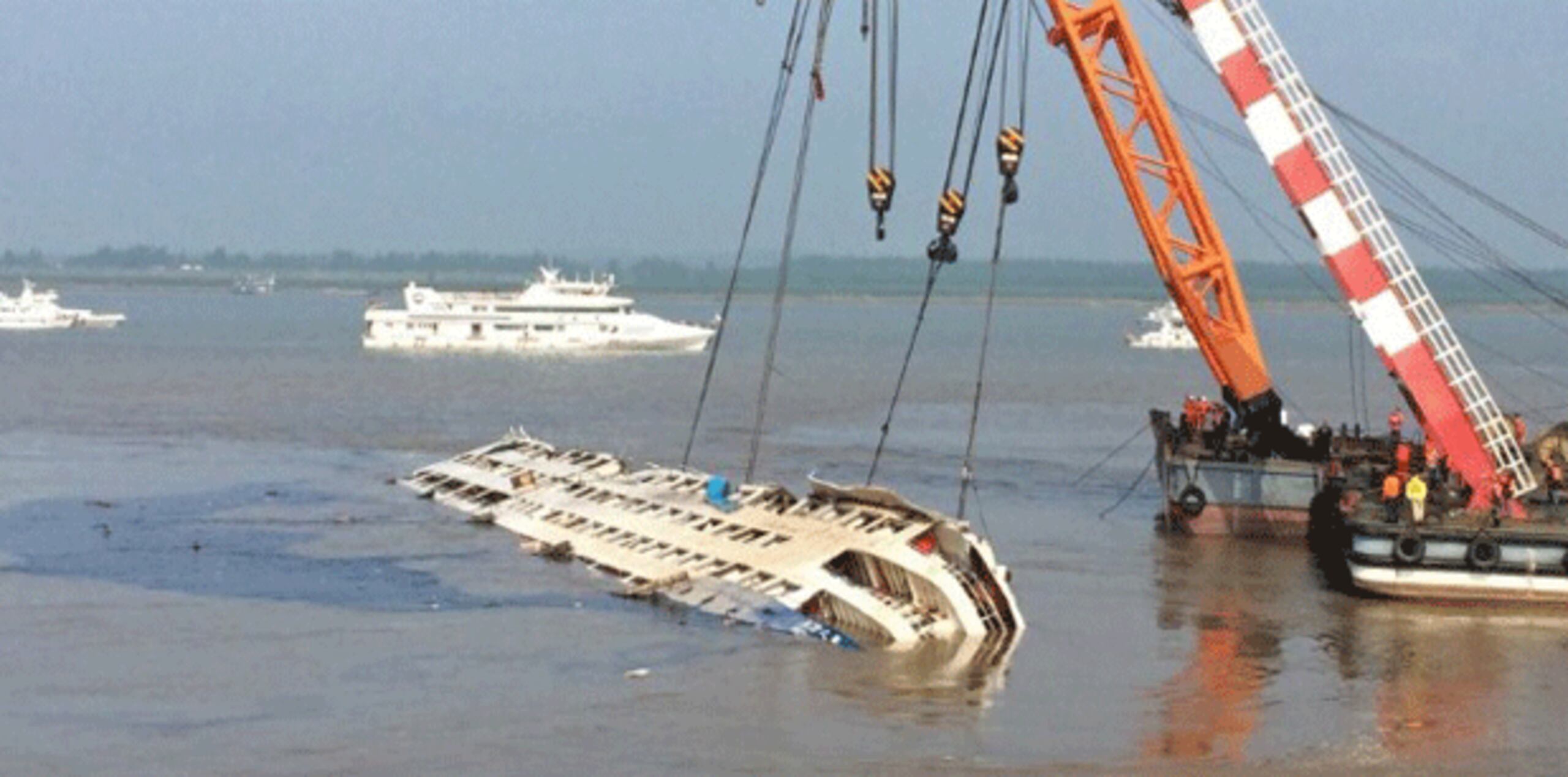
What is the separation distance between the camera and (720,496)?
3578 cm

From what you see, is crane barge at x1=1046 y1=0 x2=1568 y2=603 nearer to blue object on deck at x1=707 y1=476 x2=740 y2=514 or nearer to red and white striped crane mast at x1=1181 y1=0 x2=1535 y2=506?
red and white striped crane mast at x1=1181 y1=0 x2=1535 y2=506

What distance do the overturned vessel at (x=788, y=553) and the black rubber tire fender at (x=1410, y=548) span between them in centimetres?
470

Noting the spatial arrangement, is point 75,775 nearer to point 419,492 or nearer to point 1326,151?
point 1326,151

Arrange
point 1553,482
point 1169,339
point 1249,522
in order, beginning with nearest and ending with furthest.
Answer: point 1553,482
point 1249,522
point 1169,339

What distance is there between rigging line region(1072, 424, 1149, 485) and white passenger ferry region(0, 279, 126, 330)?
9703cm

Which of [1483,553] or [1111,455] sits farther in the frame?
[1111,455]

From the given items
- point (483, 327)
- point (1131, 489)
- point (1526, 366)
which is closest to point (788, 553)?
point (1131, 489)

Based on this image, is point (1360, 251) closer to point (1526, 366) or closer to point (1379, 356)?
point (1379, 356)

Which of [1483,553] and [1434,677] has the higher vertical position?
[1483,553]

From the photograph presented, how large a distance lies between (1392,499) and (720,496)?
29.5 feet

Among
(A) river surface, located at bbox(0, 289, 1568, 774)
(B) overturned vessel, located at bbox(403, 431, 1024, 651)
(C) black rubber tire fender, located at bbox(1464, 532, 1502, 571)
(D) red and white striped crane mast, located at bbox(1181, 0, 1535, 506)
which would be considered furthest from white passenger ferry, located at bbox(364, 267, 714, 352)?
(C) black rubber tire fender, located at bbox(1464, 532, 1502, 571)

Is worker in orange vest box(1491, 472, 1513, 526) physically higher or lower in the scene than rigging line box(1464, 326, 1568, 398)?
lower

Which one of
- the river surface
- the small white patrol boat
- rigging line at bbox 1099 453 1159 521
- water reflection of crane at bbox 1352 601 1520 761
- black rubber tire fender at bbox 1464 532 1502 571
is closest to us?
the river surface

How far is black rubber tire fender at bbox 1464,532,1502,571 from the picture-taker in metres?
30.7
